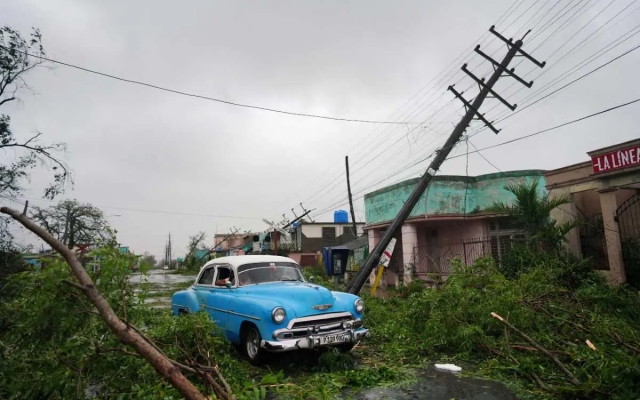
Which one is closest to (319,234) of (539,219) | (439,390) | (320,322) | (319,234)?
(319,234)

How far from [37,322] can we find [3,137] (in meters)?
10.3

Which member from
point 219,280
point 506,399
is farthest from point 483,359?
point 219,280

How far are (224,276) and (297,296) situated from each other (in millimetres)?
2132

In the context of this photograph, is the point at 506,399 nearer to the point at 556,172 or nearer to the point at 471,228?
the point at 556,172

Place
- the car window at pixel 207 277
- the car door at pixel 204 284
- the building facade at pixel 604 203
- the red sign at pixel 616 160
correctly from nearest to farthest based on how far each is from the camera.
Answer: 1. the car door at pixel 204 284
2. the car window at pixel 207 277
3. the red sign at pixel 616 160
4. the building facade at pixel 604 203

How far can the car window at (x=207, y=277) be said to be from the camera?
814 centimetres

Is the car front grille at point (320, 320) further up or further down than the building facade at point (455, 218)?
further down

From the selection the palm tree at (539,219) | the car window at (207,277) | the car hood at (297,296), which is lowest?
the car hood at (297,296)

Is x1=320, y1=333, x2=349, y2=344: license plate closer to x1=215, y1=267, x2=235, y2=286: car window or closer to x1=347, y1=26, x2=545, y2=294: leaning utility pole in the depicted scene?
x1=215, y1=267, x2=235, y2=286: car window

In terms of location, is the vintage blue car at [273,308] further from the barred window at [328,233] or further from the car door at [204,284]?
the barred window at [328,233]

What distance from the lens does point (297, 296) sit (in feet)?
20.7

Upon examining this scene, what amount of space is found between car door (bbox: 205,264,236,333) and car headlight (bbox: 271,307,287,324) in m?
1.42

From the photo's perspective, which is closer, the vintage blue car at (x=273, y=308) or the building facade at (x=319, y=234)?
the vintage blue car at (x=273, y=308)

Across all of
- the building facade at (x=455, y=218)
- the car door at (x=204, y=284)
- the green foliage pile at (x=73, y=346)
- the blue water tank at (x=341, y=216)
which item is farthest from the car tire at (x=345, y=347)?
the blue water tank at (x=341, y=216)
